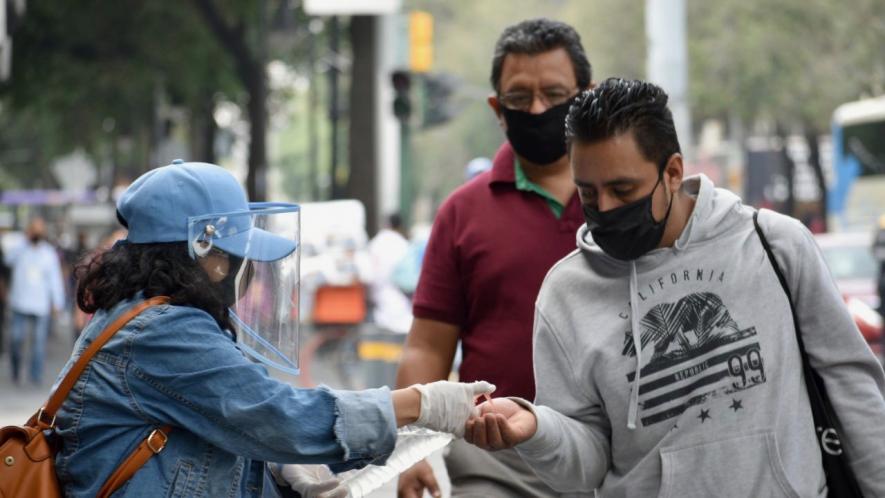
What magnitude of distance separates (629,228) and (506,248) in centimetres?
104

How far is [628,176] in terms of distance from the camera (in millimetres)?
3416

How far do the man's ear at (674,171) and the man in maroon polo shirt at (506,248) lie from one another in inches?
36.1

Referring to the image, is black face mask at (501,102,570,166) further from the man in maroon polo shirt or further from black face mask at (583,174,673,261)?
black face mask at (583,174,673,261)

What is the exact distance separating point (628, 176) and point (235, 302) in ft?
2.89

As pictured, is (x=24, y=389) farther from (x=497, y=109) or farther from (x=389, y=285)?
(x=497, y=109)

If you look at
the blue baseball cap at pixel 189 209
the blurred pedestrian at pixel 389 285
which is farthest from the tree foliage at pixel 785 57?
the blue baseball cap at pixel 189 209

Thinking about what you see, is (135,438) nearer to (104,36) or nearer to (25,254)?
(25,254)

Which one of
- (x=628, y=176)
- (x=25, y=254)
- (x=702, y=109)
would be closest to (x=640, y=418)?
(x=628, y=176)

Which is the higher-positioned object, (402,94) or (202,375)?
(402,94)

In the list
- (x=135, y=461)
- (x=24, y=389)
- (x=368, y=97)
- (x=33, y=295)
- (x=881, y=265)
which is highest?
(x=368, y=97)

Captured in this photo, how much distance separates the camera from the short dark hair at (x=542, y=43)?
14.9 feet

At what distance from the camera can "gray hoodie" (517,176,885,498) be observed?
3.33m

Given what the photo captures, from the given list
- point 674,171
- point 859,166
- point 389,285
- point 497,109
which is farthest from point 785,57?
point 674,171

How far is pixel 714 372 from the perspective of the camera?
3.36m
